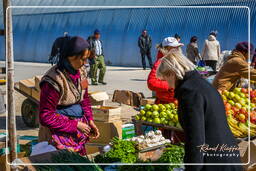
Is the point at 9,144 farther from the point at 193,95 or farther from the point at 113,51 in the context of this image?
the point at 113,51

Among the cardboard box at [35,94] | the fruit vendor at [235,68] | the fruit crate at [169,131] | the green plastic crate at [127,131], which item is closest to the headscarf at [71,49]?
the fruit crate at [169,131]

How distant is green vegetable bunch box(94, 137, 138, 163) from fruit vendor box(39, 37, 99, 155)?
2.20 ft

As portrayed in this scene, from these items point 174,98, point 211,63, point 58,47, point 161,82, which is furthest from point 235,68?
point 211,63

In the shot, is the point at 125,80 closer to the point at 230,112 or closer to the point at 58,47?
the point at 58,47

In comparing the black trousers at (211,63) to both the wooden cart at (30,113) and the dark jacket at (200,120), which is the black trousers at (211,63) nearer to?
the wooden cart at (30,113)

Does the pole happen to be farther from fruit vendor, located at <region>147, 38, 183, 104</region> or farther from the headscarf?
fruit vendor, located at <region>147, 38, 183, 104</region>

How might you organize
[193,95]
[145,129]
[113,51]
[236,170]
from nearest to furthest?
[193,95], [236,170], [145,129], [113,51]

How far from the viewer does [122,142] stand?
550cm

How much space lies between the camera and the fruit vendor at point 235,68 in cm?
670

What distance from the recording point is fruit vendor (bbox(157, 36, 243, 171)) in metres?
3.07

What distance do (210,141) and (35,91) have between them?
626 cm

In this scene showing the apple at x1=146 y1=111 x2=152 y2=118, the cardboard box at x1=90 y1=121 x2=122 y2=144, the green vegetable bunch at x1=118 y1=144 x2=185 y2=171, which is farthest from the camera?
the cardboard box at x1=90 y1=121 x2=122 y2=144

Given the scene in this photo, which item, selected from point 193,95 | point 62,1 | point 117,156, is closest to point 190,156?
point 193,95

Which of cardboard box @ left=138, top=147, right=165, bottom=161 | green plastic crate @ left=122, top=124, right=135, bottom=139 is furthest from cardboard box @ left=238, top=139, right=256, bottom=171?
green plastic crate @ left=122, top=124, right=135, bottom=139
